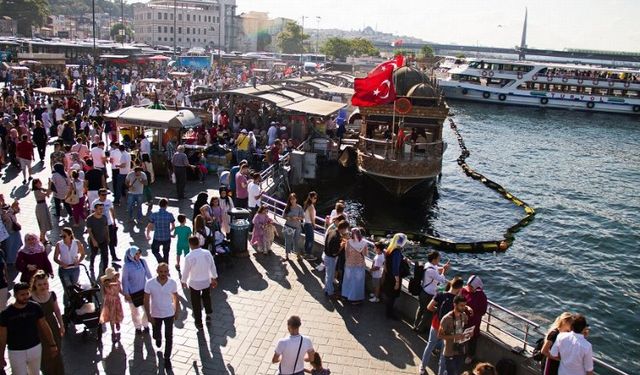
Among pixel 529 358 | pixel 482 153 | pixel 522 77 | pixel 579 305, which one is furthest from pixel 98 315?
pixel 522 77

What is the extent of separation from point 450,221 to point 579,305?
7693 millimetres

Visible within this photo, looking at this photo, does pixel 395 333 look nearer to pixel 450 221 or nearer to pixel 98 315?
pixel 98 315

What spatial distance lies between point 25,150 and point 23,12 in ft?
353

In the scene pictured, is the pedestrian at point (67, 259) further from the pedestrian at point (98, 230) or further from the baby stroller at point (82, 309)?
the pedestrian at point (98, 230)

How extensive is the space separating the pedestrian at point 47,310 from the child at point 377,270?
5.59 m

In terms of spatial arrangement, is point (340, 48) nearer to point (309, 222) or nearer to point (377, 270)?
point (309, 222)

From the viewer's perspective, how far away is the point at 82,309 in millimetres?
8633

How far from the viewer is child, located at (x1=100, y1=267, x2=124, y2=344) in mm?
8406

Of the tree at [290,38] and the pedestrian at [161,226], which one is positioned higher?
the tree at [290,38]

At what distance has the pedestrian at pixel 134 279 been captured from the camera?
8.54 meters

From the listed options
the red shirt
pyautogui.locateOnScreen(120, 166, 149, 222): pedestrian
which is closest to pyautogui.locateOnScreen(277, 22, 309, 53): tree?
the red shirt

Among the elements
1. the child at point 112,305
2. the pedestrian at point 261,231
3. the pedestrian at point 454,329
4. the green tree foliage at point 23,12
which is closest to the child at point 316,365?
the pedestrian at point 454,329

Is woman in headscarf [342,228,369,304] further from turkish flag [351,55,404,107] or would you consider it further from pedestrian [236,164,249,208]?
turkish flag [351,55,404,107]

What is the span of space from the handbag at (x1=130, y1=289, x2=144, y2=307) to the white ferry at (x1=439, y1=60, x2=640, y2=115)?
74.2m
